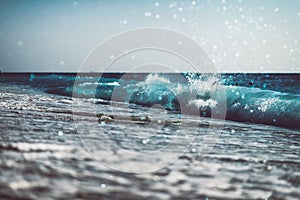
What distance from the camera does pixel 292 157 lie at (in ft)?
9.17

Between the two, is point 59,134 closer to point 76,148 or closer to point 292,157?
point 76,148

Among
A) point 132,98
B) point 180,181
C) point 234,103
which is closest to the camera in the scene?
point 180,181

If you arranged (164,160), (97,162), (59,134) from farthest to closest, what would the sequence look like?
(59,134), (164,160), (97,162)

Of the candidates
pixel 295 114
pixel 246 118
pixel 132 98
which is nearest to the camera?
pixel 295 114

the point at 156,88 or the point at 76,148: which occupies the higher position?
the point at 156,88

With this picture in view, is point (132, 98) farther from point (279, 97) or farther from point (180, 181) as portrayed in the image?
point (180, 181)

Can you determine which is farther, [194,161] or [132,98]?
[132,98]

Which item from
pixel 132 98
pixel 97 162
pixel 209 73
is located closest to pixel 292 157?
pixel 97 162

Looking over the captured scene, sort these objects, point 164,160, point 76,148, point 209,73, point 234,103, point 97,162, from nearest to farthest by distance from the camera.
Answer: point 97,162, point 164,160, point 76,148, point 234,103, point 209,73

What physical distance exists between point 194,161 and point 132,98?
908 centimetres

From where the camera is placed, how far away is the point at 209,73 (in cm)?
994

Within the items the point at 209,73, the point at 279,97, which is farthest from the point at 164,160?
the point at 209,73

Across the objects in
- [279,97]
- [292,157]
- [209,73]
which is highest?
[209,73]

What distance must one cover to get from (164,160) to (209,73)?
26.1ft
